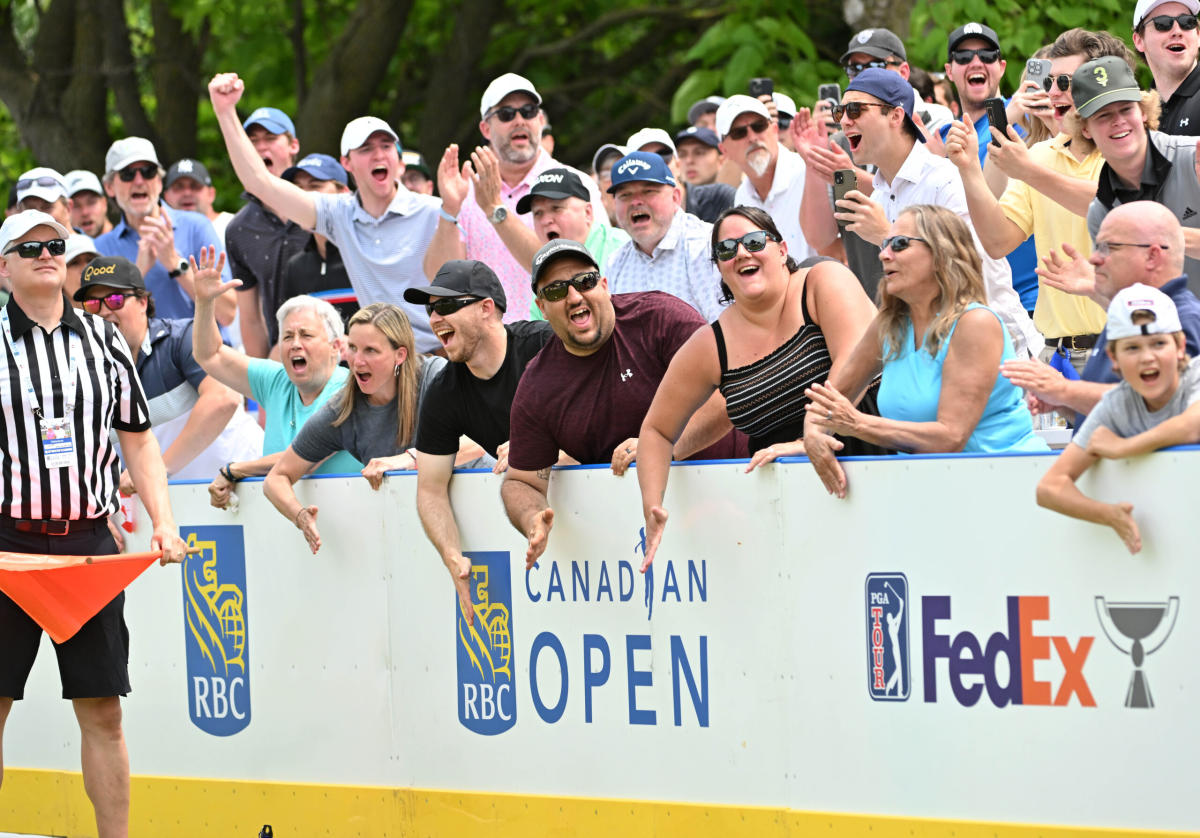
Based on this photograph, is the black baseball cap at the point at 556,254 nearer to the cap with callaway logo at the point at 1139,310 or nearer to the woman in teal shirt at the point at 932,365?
the woman in teal shirt at the point at 932,365

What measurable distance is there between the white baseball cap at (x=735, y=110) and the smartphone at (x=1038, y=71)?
174 cm

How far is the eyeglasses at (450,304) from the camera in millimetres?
7227

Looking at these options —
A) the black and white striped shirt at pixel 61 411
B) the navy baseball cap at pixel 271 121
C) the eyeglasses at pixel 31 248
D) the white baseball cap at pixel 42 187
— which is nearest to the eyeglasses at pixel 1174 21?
the black and white striped shirt at pixel 61 411

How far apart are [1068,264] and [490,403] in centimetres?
253

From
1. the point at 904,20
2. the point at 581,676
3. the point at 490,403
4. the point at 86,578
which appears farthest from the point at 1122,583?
the point at 904,20

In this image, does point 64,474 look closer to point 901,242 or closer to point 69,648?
point 69,648

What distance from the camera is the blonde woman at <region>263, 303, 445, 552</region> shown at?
25.5 ft

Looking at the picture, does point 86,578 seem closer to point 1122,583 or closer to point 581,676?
point 581,676

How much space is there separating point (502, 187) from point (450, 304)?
2.30 m

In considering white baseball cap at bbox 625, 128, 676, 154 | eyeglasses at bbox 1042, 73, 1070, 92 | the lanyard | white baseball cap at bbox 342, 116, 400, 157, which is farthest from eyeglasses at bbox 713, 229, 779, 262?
white baseball cap at bbox 625, 128, 676, 154

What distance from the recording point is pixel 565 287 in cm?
676

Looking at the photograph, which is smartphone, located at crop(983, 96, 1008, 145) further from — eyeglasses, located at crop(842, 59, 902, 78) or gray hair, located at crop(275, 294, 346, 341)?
gray hair, located at crop(275, 294, 346, 341)

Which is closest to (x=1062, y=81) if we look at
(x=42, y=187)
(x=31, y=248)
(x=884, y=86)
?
(x=884, y=86)

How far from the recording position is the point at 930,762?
5805 mm
